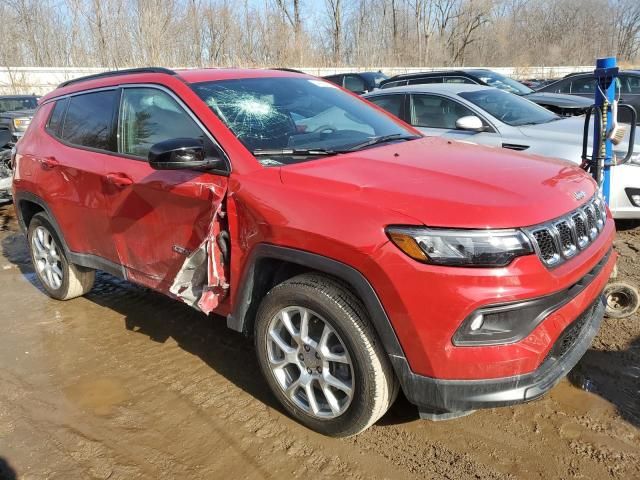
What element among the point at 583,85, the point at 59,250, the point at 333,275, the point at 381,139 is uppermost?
the point at 583,85

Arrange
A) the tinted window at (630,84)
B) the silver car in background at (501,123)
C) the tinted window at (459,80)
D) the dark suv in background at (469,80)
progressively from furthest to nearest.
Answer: the tinted window at (459,80) < the tinted window at (630,84) < the dark suv in background at (469,80) < the silver car in background at (501,123)

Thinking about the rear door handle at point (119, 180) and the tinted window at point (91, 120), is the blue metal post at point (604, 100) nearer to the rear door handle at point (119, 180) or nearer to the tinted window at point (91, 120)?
the rear door handle at point (119, 180)

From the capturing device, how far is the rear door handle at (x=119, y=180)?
350 cm

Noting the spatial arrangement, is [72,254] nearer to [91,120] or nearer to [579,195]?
[91,120]

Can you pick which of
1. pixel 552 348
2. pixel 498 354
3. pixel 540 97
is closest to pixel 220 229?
pixel 498 354

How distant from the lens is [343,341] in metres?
2.50

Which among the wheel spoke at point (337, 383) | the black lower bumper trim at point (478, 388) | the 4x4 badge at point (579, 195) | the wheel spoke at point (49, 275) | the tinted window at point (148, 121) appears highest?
the tinted window at point (148, 121)

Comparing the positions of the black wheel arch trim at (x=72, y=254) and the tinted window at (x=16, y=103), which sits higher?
the tinted window at (x=16, y=103)

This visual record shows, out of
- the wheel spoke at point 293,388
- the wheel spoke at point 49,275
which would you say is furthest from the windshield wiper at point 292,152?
the wheel spoke at point 49,275

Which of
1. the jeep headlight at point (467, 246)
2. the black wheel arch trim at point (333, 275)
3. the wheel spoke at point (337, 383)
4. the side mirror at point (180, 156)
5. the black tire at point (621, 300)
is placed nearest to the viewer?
the jeep headlight at point (467, 246)

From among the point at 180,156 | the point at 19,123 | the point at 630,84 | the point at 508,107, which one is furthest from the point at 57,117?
the point at 630,84

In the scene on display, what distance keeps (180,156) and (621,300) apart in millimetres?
3139

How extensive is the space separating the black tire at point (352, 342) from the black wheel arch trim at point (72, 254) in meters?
1.68

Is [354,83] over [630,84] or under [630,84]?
over
